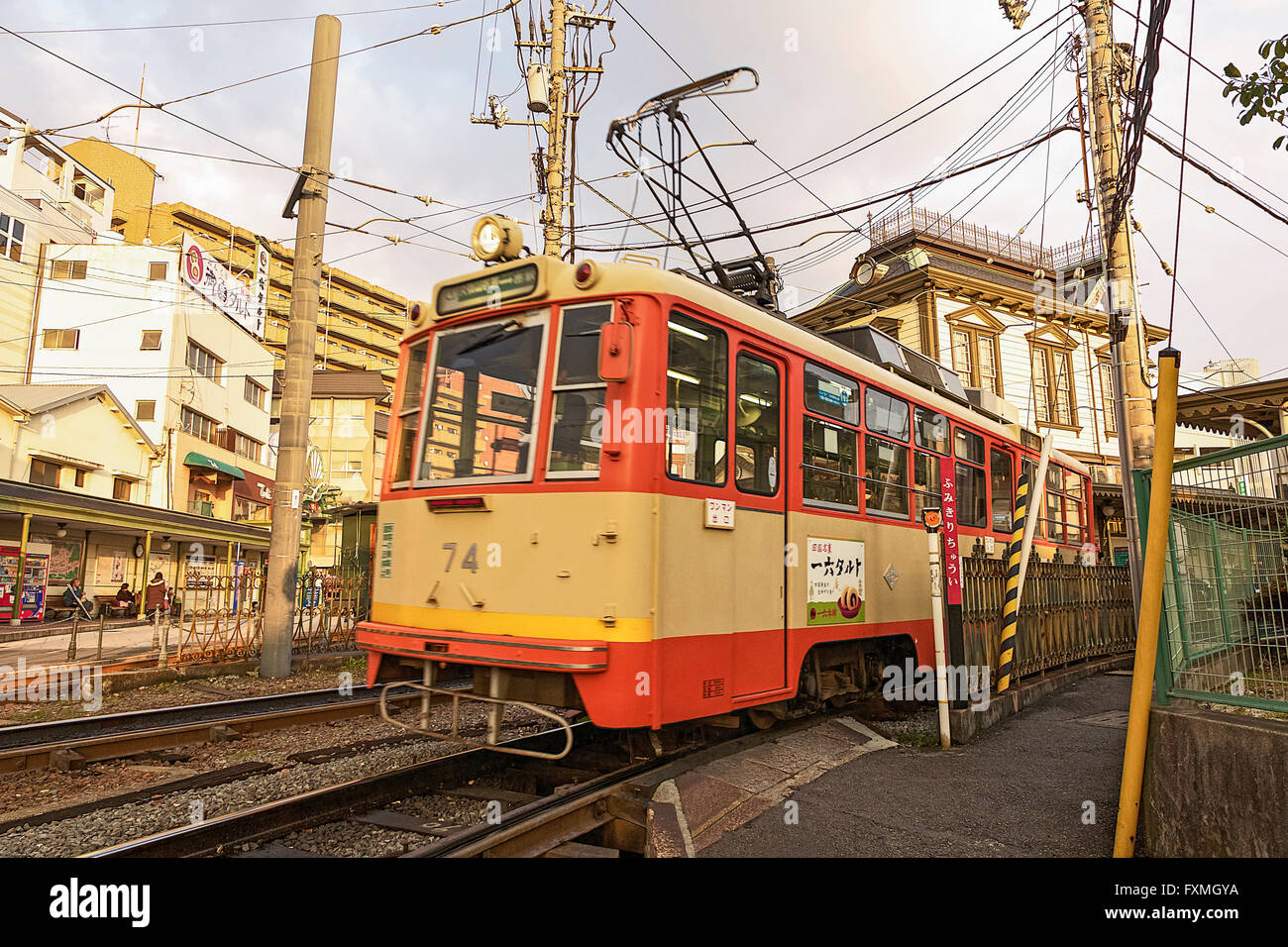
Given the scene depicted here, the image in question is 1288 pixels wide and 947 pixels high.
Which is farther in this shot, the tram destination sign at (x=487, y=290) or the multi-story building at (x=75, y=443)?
the multi-story building at (x=75, y=443)

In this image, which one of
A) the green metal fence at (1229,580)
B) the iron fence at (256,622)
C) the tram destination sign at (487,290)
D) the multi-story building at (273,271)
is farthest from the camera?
the multi-story building at (273,271)

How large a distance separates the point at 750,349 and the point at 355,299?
63.7 meters

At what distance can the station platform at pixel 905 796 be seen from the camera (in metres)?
4.18

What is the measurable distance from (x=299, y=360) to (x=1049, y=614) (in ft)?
35.7

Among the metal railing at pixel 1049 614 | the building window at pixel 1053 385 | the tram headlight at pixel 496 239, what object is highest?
the building window at pixel 1053 385

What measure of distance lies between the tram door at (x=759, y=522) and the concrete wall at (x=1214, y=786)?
2.27 meters

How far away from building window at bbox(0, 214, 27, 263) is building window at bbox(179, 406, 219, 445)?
8.45m

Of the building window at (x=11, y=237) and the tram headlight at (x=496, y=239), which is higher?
the building window at (x=11, y=237)

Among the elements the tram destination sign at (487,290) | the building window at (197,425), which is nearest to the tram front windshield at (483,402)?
the tram destination sign at (487,290)

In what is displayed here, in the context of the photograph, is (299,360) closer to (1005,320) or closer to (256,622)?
(256,622)

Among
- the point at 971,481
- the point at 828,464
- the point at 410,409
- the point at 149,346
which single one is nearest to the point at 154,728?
the point at 410,409

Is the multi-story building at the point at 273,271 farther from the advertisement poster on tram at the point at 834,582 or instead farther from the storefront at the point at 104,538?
the advertisement poster on tram at the point at 834,582

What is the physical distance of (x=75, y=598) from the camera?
2184 cm
